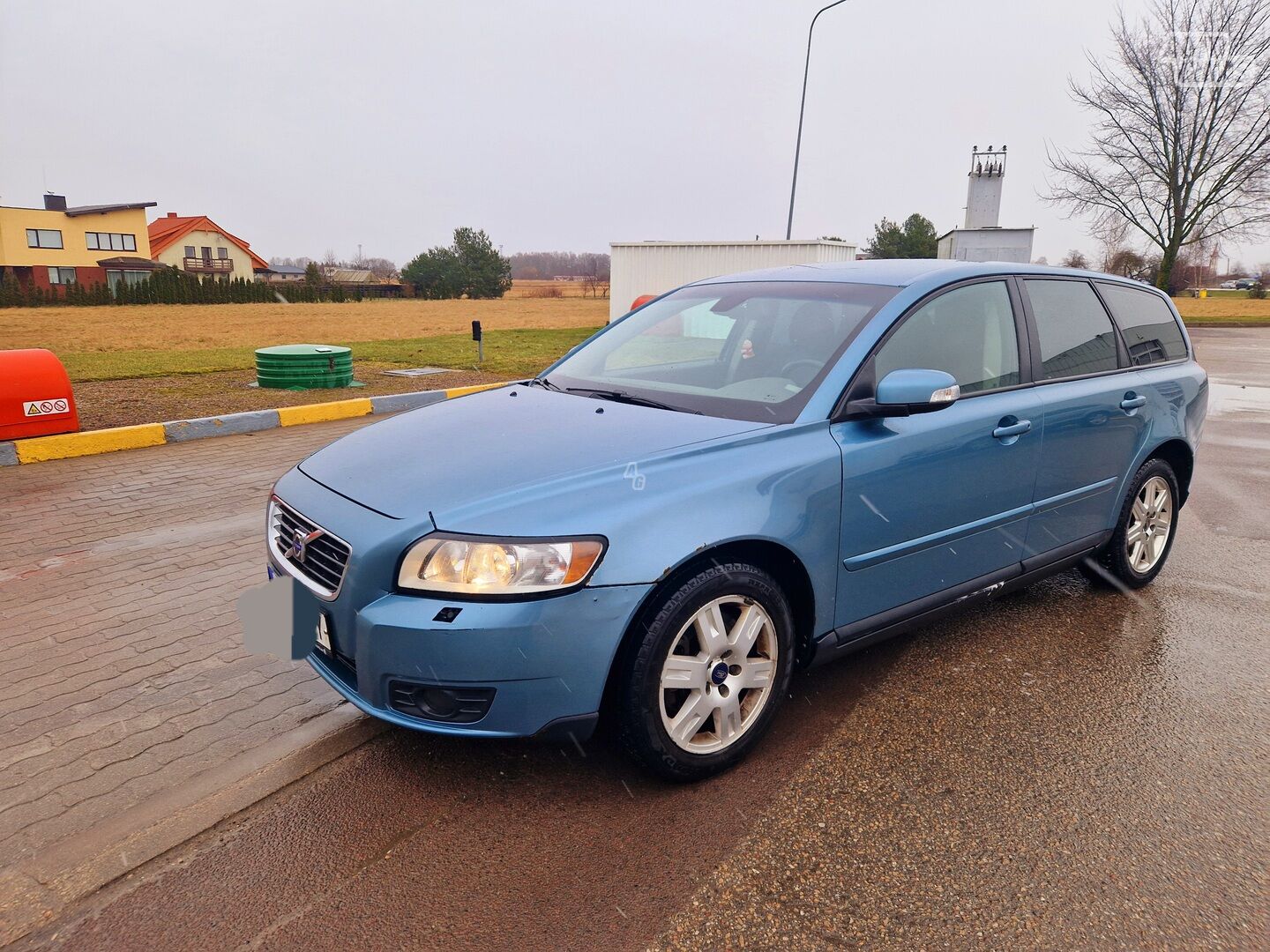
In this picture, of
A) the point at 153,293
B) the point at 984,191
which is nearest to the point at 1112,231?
the point at 984,191

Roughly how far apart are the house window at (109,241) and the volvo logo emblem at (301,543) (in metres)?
74.2

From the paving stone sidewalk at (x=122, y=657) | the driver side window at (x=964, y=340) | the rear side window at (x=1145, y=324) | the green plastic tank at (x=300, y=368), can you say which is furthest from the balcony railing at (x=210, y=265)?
the driver side window at (x=964, y=340)

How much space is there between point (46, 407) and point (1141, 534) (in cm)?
831

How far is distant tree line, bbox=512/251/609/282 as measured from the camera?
8631 centimetres

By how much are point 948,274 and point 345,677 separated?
2771mm

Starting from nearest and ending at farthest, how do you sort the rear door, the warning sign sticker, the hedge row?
1. the rear door
2. the warning sign sticker
3. the hedge row

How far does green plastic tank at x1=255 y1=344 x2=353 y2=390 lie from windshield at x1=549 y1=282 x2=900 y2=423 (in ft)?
26.3

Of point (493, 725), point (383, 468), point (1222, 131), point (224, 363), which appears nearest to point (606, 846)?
point (493, 725)

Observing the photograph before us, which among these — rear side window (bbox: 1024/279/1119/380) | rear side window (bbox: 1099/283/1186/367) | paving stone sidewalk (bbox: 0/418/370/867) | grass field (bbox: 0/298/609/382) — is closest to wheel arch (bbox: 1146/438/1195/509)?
rear side window (bbox: 1099/283/1186/367)

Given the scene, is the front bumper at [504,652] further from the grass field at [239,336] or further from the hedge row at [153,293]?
the hedge row at [153,293]

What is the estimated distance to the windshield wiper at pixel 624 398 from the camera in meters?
3.07

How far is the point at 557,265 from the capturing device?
9550cm

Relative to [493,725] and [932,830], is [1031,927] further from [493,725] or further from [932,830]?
[493,725]

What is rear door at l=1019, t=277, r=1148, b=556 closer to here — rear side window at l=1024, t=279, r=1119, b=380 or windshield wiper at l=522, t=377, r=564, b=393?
rear side window at l=1024, t=279, r=1119, b=380
